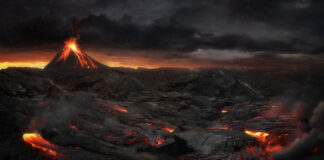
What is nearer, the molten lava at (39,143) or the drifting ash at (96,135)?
the molten lava at (39,143)

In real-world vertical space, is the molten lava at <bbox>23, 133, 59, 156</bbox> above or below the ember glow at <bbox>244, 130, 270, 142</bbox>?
below

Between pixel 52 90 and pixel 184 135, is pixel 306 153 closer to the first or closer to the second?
pixel 184 135

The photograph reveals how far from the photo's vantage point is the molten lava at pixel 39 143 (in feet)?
44.1

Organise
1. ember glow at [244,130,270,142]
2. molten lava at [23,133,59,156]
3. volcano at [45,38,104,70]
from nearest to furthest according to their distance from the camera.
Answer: molten lava at [23,133,59,156] < ember glow at [244,130,270,142] < volcano at [45,38,104,70]

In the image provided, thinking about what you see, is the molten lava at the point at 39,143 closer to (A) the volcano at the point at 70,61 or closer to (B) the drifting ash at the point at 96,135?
(B) the drifting ash at the point at 96,135

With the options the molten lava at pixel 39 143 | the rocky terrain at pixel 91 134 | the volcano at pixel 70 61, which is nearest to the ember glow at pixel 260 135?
the rocky terrain at pixel 91 134

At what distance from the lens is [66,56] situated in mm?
84938

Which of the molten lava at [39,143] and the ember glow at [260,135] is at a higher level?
the ember glow at [260,135]

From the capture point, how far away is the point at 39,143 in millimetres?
14359

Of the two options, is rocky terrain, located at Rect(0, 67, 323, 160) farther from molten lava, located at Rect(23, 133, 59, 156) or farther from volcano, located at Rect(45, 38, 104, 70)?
volcano, located at Rect(45, 38, 104, 70)

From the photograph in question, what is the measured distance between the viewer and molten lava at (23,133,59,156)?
13.5m

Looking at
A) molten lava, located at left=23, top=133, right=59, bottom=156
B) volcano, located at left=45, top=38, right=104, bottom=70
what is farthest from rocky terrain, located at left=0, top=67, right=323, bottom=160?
volcano, located at left=45, top=38, right=104, bottom=70

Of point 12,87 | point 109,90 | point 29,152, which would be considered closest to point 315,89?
point 29,152

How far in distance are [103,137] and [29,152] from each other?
18.0 feet
